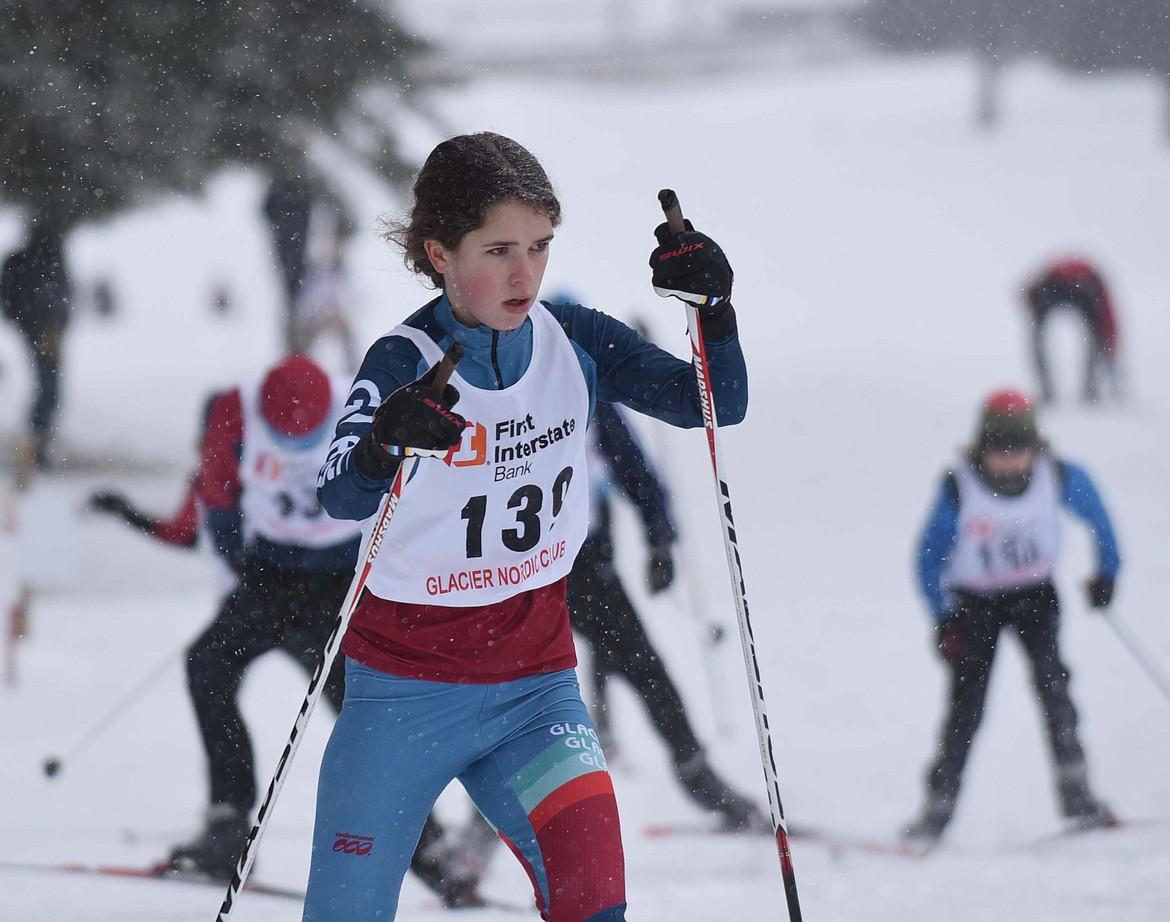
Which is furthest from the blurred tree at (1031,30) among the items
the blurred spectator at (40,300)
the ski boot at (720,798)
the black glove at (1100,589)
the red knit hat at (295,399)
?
the red knit hat at (295,399)

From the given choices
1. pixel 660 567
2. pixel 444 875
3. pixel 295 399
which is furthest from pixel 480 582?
pixel 660 567

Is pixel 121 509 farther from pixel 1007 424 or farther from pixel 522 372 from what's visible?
pixel 1007 424

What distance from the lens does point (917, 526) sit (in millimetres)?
9125

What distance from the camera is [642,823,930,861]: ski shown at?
4.43 m

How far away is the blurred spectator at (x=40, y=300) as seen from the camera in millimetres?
8219

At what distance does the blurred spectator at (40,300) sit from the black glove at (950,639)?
5.42 metres

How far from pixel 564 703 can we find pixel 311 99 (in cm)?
587

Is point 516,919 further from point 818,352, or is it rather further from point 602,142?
point 602,142

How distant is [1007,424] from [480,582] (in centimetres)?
247

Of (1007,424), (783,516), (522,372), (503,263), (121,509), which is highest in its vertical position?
(783,516)

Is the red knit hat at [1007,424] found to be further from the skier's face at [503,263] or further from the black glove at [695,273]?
the skier's face at [503,263]

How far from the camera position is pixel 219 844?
3.90 m

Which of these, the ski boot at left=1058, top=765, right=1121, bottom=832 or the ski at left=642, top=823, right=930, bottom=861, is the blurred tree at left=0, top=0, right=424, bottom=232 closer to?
the ski at left=642, top=823, right=930, bottom=861

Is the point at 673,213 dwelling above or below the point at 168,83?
below
